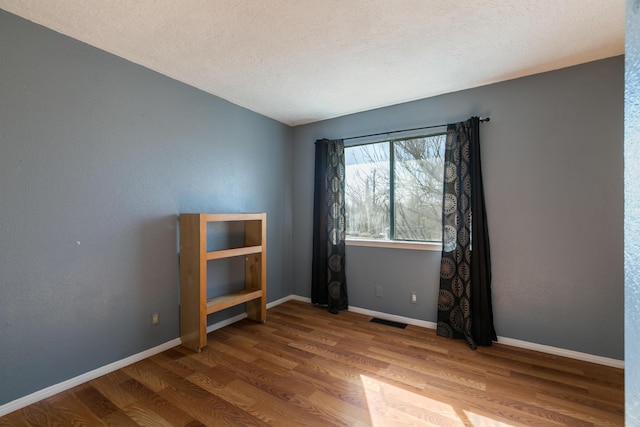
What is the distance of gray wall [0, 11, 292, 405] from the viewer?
1673 mm

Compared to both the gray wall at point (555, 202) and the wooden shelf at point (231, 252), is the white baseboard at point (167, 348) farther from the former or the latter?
the wooden shelf at point (231, 252)

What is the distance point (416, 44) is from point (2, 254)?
303cm

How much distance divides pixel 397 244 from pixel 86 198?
283 cm

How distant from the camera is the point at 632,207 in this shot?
47 centimetres

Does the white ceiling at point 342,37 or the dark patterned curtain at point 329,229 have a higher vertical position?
the white ceiling at point 342,37

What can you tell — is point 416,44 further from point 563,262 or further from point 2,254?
point 2,254

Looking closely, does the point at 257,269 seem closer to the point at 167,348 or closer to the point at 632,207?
the point at 167,348

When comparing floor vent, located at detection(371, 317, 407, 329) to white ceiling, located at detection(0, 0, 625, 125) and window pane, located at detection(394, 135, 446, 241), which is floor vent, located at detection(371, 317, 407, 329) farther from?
white ceiling, located at detection(0, 0, 625, 125)

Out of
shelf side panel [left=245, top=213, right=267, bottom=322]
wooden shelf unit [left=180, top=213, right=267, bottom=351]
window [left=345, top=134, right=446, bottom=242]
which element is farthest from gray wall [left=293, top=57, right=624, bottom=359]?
wooden shelf unit [left=180, top=213, right=267, bottom=351]

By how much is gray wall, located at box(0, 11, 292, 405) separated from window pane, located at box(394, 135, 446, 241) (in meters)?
2.09

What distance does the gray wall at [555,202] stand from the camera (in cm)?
213

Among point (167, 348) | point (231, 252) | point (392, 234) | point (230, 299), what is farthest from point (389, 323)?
point (167, 348)

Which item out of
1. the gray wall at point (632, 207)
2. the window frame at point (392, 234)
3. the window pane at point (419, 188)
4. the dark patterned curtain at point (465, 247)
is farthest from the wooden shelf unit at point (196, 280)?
the gray wall at point (632, 207)

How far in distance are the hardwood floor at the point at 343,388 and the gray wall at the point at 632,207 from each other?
141 cm
